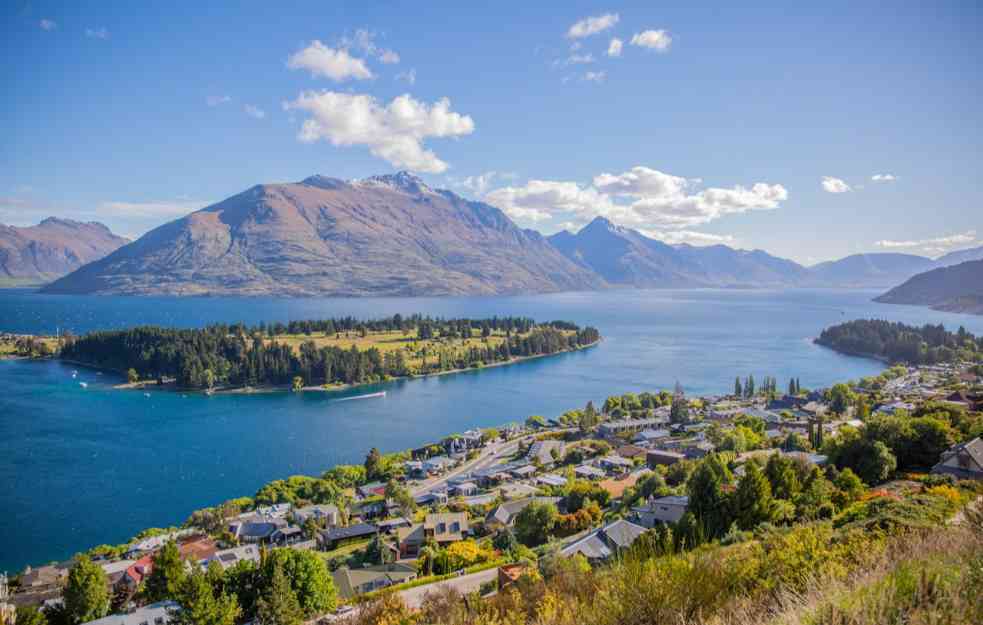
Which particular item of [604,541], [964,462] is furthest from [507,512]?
[964,462]

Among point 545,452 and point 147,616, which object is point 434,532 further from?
point 545,452

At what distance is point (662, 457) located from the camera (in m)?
24.5

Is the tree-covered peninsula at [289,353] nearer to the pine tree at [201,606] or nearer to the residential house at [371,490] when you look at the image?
the residential house at [371,490]

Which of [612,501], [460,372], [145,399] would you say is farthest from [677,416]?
[145,399]

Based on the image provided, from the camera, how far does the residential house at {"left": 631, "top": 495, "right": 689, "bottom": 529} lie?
47.9 feet

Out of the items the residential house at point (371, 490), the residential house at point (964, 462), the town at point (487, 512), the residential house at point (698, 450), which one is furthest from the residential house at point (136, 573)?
the residential house at point (964, 462)

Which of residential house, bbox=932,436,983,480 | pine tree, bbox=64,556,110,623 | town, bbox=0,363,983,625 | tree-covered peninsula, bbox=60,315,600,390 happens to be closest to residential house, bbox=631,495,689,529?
town, bbox=0,363,983,625

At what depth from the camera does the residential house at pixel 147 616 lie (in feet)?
37.5

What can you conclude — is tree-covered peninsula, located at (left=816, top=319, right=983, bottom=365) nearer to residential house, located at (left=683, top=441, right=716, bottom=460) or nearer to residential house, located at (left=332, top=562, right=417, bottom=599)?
residential house, located at (left=683, top=441, right=716, bottom=460)

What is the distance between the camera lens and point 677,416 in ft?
112

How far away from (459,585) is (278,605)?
12.1 ft

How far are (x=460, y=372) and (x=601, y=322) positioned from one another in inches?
2178

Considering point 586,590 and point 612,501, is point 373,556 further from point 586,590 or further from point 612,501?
point 586,590

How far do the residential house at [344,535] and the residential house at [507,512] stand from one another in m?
3.87
